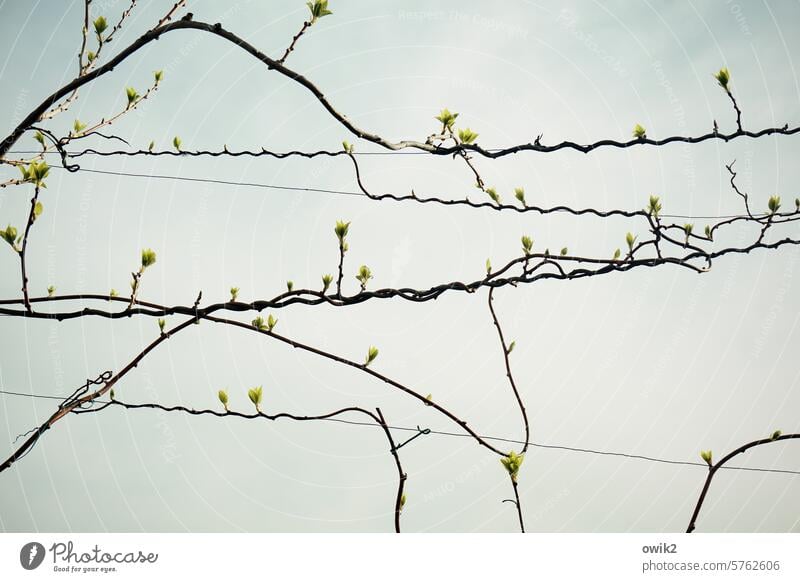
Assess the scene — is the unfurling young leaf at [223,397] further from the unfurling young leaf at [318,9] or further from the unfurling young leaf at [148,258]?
the unfurling young leaf at [318,9]

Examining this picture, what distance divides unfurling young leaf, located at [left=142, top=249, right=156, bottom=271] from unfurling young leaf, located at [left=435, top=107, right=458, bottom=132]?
443mm

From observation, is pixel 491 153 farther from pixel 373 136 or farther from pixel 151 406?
pixel 151 406

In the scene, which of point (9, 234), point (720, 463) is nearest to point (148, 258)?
point (9, 234)

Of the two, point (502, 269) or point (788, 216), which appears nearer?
point (502, 269)

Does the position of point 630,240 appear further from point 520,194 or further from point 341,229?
point 341,229

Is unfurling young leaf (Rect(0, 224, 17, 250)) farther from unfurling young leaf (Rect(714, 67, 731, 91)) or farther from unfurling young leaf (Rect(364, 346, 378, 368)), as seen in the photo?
unfurling young leaf (Rect(714, 67, 731, 91))

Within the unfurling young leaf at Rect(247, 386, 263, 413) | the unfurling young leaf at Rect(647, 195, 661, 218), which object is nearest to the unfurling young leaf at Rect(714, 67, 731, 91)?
the unfurling young leaf at Rect(647, 195, 661, 218)

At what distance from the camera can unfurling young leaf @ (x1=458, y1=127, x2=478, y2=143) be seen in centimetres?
91

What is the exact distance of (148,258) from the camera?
828 mm

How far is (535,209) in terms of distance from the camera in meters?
0.96

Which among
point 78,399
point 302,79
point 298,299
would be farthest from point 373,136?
point 78,399

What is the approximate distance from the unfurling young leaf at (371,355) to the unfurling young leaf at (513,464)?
23cm
